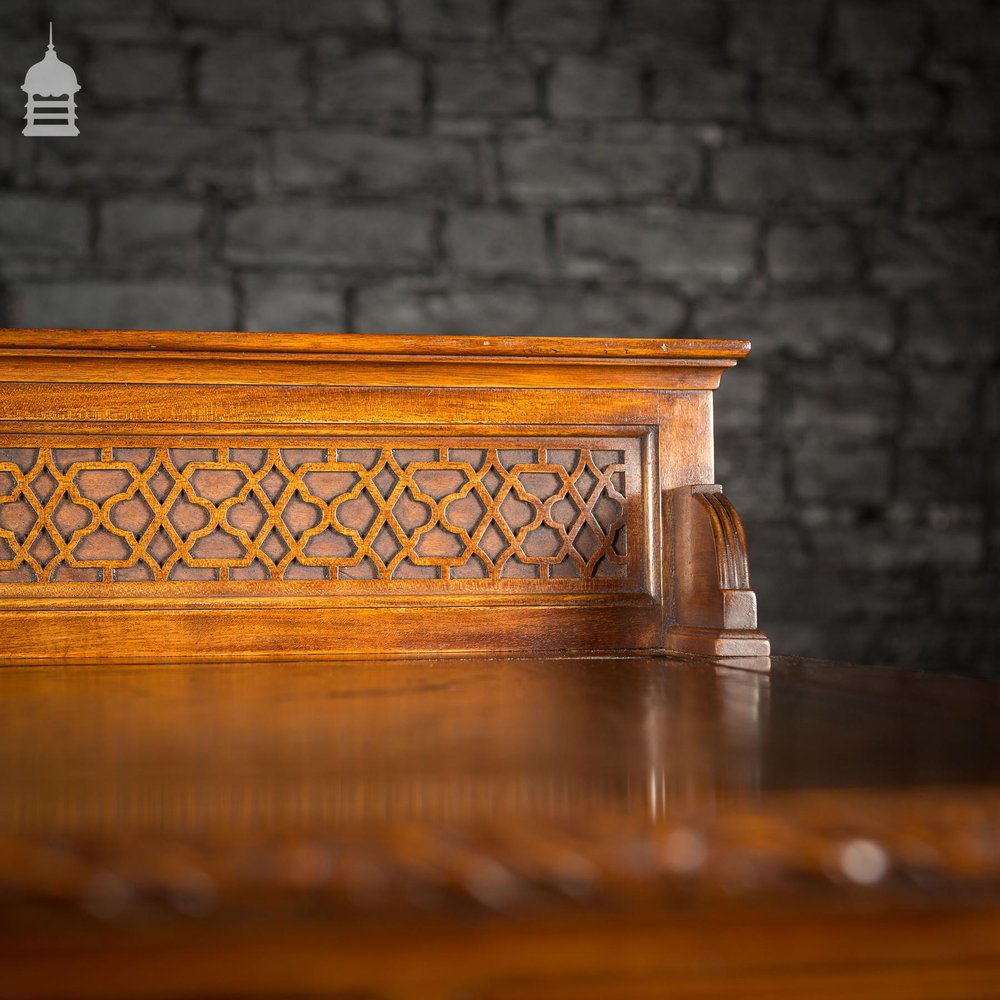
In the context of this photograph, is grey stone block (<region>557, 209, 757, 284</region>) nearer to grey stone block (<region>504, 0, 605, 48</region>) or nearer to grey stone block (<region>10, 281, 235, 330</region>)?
grey stone block (<region>504, 0, 605, 48</region>)

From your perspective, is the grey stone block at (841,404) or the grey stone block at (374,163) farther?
the grey stone block at (841,404)

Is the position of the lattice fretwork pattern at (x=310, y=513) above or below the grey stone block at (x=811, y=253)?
below

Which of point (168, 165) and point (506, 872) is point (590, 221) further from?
point (506, 872)

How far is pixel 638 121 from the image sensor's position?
2.64 m

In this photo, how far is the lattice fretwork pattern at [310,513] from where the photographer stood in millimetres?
1485

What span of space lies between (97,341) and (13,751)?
0.90 meters

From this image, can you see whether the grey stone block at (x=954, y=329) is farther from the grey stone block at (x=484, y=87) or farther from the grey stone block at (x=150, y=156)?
the grey stone block at (x=150, y=156)

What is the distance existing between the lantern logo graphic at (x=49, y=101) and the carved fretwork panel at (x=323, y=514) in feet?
4.23

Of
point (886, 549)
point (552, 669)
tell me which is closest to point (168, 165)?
point (552, 669)

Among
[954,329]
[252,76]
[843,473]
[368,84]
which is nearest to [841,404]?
[843,473]

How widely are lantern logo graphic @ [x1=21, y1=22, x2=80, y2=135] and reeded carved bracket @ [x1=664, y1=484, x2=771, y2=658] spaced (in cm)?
177

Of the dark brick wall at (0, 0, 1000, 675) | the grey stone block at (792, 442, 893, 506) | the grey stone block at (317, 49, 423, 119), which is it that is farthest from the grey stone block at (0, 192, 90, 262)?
the grey stone block at (792, 442, 893, 506)

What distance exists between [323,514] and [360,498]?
0.20ft

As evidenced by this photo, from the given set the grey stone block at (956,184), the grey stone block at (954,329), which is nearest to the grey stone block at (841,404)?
the grey stone block at (954,329)
